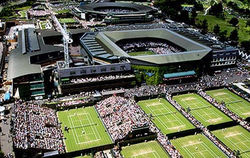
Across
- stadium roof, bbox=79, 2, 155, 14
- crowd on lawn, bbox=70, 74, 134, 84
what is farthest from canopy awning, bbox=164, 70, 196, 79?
stadium roof, bbox=79, 2, 155, 14

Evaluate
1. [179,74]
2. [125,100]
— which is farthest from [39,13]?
[125,100]

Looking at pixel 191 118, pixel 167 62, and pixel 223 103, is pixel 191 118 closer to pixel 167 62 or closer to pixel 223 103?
pixel 223 103

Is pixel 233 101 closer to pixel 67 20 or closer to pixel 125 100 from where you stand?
pixel 125 100

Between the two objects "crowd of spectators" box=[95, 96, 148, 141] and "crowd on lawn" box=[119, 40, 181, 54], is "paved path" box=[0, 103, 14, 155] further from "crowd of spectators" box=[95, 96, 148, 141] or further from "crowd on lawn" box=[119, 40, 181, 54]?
"crowd on lawn" box=[119, 40, 181, 54]

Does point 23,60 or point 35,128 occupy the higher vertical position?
point 23,60

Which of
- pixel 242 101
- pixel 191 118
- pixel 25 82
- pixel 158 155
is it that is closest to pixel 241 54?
pixel 242 101

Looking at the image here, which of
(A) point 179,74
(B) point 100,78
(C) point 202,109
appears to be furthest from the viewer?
(A) point 179,74
